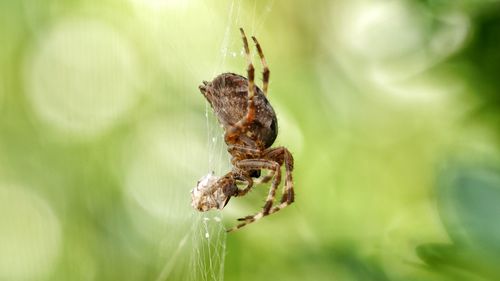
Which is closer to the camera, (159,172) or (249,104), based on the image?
(249,104)

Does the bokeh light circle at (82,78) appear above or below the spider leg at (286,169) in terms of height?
above

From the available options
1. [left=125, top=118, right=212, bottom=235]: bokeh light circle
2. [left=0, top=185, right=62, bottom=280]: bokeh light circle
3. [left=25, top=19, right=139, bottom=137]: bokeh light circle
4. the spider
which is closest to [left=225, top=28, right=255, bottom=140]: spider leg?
the spider

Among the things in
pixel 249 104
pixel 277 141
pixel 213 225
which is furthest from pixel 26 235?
pixel 249 104

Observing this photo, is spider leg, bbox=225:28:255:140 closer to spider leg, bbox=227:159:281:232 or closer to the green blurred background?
spider leg, bbox=227:159:281:232

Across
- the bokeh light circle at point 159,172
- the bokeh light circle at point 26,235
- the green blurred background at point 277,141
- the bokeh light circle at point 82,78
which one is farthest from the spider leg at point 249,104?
the bokeh light circle at point 26,235

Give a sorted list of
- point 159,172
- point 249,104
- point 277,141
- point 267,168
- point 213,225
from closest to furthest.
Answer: point 249,104 < point 267,168 < point 277,141 < point 213,225 < point 159,172

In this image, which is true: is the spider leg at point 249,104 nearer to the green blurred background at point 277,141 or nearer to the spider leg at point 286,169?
the spider leg at point 286,169

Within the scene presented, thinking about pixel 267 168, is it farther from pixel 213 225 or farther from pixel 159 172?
pixel 159 172
